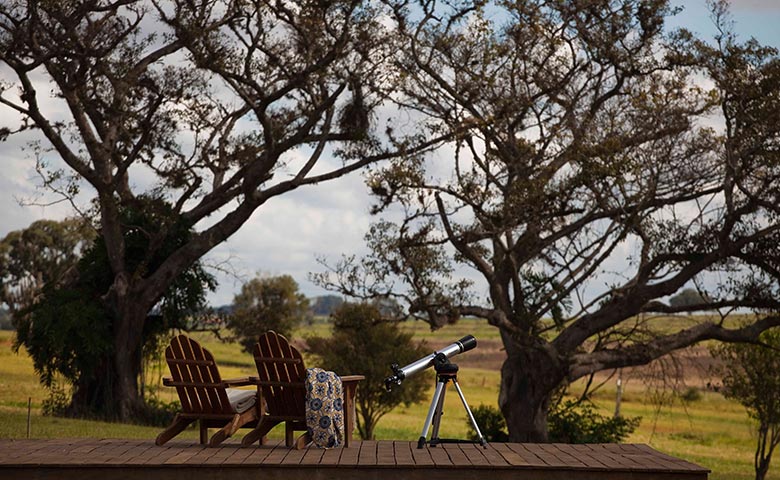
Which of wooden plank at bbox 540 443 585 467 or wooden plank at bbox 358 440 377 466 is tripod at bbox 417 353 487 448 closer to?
wooden plank at bbox 358 440 377 466

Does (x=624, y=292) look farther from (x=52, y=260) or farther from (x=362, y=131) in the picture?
(x=52, y=260)

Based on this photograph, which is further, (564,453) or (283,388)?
(283,388)

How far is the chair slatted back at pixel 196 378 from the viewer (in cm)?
950

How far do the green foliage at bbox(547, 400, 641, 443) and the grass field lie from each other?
3.11 ft

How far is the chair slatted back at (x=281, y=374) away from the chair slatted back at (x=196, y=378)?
0.40 metres

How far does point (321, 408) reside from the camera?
916 centimetres

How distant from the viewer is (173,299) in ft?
70.4

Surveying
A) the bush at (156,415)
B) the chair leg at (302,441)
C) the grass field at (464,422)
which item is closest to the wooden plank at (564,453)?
the chair leg at (302,441)

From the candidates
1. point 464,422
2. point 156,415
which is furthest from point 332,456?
point 464,422

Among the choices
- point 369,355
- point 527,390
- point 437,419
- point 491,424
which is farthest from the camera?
point 369,355

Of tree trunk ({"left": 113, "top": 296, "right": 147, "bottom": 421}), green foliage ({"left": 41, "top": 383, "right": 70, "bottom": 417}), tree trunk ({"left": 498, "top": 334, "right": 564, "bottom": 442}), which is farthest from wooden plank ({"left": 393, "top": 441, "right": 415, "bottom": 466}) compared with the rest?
green foliage ({"left": 41, "top": 383, "right": 70, "bottom": 417})

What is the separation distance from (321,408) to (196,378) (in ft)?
4.25

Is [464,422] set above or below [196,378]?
below

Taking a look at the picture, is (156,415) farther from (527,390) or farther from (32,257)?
(32,257)
